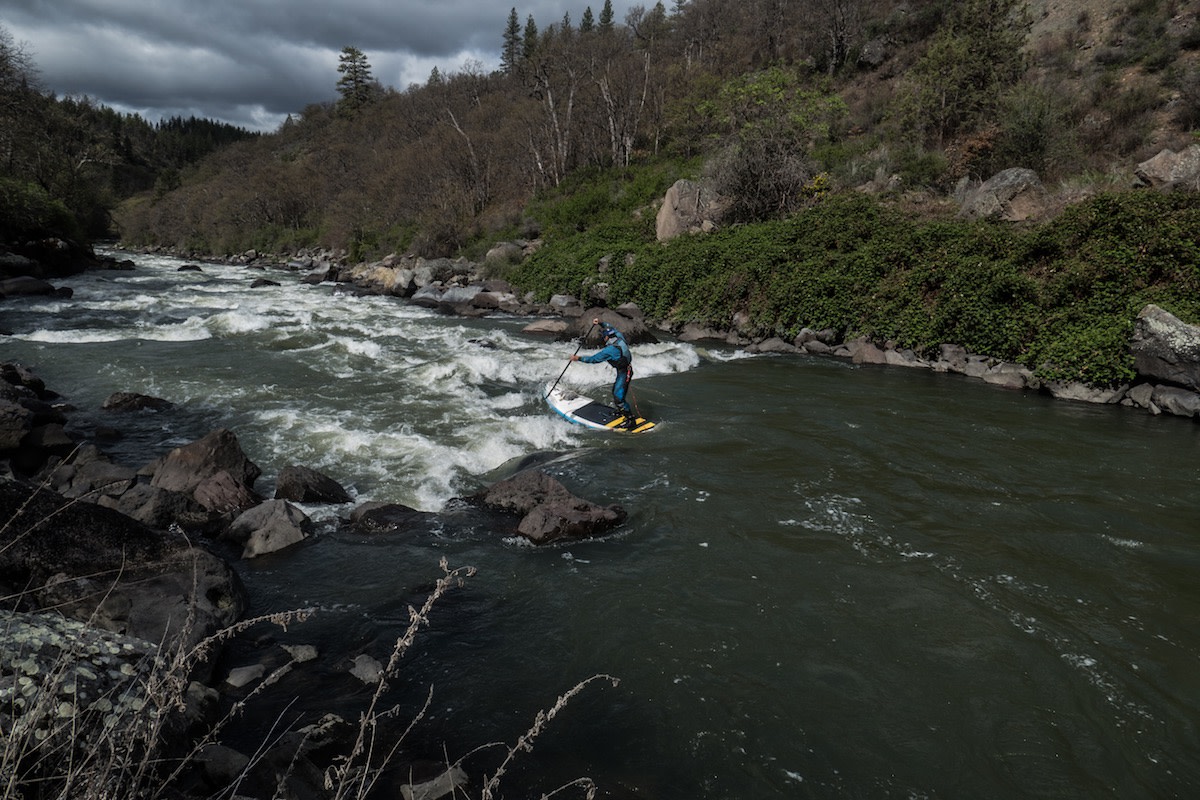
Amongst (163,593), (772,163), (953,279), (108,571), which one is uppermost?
(772,163)

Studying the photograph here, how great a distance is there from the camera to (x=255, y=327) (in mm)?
18328

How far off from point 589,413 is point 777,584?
18.5 feet

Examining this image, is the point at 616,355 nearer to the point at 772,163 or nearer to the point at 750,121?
the point at 772,163

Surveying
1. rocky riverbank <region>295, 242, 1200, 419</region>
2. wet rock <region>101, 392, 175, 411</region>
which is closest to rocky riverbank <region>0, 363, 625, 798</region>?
wet rock <region>101, 392, 175, 411</region>

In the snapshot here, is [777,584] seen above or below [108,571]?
below

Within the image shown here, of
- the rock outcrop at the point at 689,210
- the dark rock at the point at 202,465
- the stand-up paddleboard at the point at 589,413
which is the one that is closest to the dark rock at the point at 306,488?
the dark rock at the point at 202,465

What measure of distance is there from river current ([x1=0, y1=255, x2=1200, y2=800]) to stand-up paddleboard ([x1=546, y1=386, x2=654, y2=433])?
340mm

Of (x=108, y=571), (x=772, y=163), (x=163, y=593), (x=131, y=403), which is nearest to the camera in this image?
(x=108, y=571)

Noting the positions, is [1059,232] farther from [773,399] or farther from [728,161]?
[728,161]

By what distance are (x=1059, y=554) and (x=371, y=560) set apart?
738 centimetres

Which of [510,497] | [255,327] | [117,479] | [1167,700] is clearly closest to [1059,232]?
[1167,700]

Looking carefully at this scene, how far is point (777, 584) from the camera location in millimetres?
6074

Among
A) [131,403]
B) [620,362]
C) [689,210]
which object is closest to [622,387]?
[620,362]

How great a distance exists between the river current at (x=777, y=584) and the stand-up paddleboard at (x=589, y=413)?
0.34 m
